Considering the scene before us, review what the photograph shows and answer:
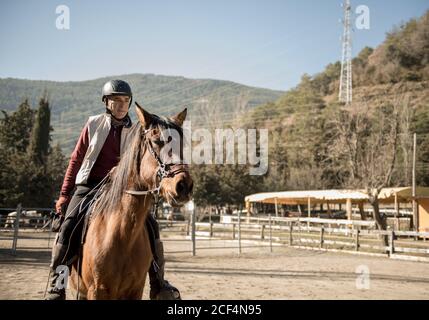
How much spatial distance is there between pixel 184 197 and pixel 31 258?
13.6m

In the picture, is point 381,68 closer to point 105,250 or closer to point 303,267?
point 303,267

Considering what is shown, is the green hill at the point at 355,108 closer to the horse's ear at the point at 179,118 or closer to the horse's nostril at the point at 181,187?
the horse's ear at the point at 179,118

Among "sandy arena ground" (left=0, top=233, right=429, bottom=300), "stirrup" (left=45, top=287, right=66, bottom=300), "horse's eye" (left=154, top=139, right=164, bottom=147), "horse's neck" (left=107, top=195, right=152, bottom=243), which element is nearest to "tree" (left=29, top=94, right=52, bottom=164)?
"sandy arena ground" (left=0, top=233, right=429, bottom=300)

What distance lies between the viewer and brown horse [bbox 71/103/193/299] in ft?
11.5

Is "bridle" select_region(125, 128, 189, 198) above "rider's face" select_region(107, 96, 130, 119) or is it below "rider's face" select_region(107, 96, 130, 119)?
below

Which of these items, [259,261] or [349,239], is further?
[349,239]

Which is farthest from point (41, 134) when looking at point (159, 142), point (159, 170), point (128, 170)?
point (159, 170)

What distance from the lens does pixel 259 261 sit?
53.1 ft

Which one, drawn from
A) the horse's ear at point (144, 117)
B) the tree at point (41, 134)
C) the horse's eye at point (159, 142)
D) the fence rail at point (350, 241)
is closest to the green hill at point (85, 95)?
the tree at point (41, 134)

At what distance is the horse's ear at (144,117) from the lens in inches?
140

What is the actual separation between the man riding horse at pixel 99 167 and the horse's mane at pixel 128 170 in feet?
0.93

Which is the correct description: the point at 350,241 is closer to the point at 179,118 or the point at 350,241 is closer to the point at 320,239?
the point at 320,239

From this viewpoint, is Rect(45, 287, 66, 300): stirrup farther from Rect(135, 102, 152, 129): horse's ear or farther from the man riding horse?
Rect(135, 102, 152, 129): horse's ear
